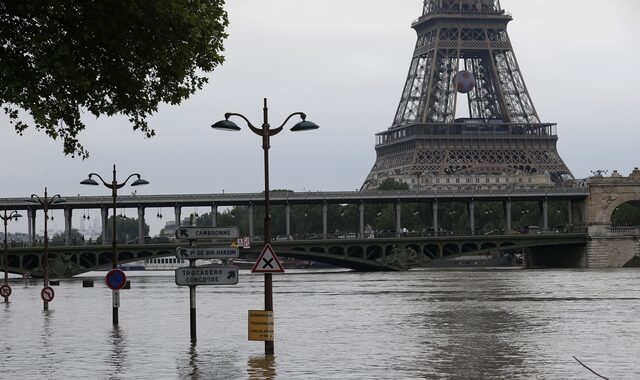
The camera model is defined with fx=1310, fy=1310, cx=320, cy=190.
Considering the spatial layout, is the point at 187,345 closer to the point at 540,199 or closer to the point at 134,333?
the point at 134,333

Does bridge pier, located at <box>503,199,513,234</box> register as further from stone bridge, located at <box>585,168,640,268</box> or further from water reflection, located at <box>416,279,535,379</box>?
water reflection, located at <box>416,279,535,379</box>

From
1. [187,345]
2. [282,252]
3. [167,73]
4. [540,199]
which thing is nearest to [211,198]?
[282,252]

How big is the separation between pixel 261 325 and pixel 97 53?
446 inches

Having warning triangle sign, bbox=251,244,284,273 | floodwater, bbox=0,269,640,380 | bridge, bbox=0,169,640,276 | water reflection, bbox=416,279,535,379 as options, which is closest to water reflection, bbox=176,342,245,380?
floodwater, bbox=0,269,640,380

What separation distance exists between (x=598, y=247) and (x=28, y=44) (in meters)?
142

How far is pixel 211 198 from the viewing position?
164 metres

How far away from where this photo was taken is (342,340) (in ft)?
140

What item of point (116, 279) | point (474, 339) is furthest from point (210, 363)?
point (116, 279)

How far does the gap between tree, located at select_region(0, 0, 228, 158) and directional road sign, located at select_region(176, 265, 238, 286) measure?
8375mm

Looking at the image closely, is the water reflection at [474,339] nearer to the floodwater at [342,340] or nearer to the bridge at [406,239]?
the floodwater at [342,340]

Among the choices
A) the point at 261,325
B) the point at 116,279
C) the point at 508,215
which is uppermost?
the point at 508,215

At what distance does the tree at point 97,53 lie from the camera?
26.6 meters

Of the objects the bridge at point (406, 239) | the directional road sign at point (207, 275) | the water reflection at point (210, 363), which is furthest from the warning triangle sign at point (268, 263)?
the bridge at point (406, 239)

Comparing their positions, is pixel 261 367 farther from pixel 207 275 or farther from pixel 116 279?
pixel 116 279
